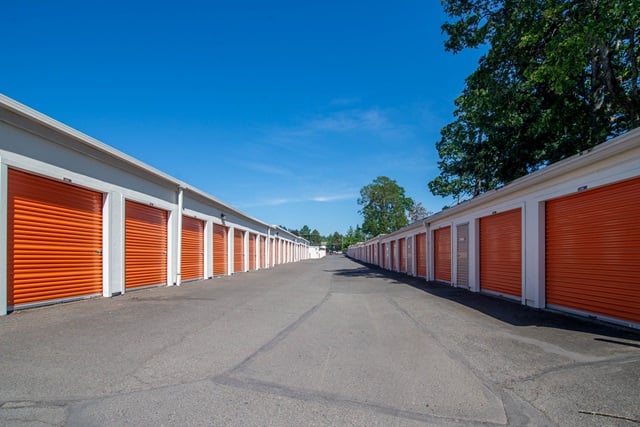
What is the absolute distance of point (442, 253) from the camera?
1714cm

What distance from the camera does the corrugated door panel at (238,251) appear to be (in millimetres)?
23047

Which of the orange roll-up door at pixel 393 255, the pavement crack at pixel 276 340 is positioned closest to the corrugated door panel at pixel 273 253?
the orange roll-up door at pixel 393 255

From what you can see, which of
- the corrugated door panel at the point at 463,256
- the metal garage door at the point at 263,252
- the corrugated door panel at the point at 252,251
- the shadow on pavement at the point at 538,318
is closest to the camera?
the shadow on pavement at the point at 538,318

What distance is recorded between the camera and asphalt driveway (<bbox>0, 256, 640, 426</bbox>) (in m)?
3.04

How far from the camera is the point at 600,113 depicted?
43.6ft

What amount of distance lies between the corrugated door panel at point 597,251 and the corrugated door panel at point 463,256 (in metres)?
5.12

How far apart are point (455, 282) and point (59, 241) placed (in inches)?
537

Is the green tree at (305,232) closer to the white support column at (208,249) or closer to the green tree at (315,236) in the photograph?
the green tree at (315,236)

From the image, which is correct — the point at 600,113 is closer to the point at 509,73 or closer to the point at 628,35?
the point at 628,35

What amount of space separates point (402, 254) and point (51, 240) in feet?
73.7

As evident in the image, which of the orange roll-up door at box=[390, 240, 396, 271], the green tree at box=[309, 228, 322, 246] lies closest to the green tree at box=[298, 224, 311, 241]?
the green tree at box=[309, 228, 322, 246]

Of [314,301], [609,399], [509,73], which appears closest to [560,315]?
[609,399]

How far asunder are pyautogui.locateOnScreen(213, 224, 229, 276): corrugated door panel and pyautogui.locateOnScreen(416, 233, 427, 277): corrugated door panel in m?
11.5

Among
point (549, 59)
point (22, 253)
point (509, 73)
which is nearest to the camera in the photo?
point (22, 253)
